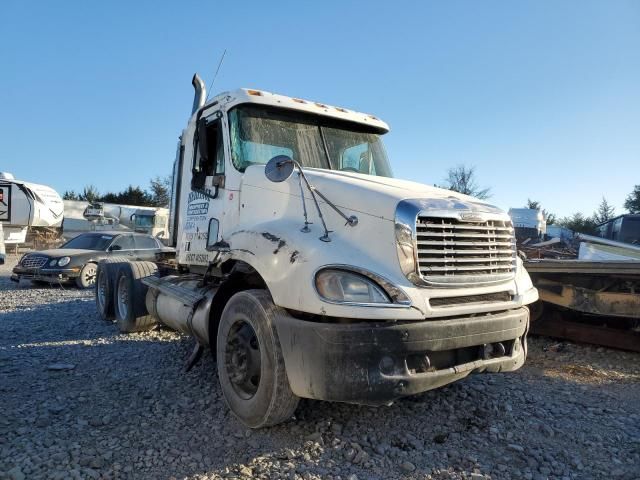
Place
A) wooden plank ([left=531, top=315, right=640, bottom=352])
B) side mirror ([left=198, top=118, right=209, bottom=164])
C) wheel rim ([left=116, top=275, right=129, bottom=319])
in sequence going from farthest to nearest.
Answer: wheel rim ([left=116, top=275, right=129, bottom=319]) < wooden plank ([left=531, top=315, right=640, bottom=352]) < side mirror ([left=198, top=118, right=209, bottom=164])

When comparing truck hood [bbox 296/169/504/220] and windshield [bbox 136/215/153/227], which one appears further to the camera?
windshield [bbox 136/215/153/227]

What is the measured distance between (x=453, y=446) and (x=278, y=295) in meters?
1.62

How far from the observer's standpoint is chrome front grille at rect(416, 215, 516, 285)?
3.19 meters

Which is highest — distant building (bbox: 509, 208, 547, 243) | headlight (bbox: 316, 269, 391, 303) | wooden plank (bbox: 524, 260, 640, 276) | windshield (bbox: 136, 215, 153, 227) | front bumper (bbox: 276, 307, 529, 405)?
distant building (bbox: 509, 208, 547, 243)

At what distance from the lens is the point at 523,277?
13.0ft

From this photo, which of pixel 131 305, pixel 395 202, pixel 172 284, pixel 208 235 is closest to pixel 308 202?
pixel 395 202

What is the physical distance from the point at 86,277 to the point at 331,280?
10721 mm

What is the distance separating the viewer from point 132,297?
A: 6.61m

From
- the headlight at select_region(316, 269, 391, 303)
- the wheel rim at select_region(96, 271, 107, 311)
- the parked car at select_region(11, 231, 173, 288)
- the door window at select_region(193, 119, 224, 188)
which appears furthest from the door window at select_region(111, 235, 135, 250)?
the headlight at select_region(316, 269, 391, 303)

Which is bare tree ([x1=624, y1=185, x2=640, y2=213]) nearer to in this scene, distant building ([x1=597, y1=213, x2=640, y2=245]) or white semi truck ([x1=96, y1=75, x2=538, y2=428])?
distant building ([x1=597, y1=213, x2=640, y2=245])

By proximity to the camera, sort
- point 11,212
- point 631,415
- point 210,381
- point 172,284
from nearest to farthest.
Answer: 1. point 631,415
2. point 210,381
3. point 172,284
4. point 11,212

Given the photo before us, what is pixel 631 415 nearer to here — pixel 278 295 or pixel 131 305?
pixel 278 295

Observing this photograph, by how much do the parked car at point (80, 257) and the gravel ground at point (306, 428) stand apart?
A: 6.97 meters

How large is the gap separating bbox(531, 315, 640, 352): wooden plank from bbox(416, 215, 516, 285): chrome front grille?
3.10m
